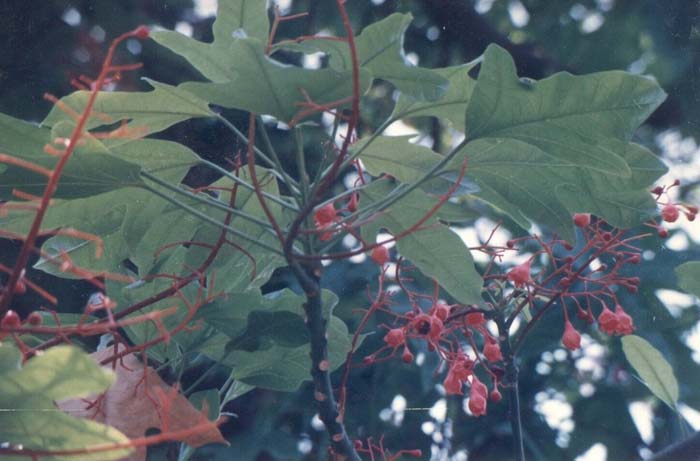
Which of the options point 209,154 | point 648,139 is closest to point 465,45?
point 648,139

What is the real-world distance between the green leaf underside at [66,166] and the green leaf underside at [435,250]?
0.24 meters

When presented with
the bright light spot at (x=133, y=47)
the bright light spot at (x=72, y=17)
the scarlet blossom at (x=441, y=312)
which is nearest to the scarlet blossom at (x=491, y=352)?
the scarlet blossom at (x=441, y=312)

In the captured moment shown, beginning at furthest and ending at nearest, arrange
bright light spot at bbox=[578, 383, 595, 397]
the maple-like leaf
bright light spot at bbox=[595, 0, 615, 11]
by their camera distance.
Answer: bright light spot at bbox=[595, 0, 615, 11], bright light spot at bbox=[578, 383, 595, 397], the maple-like leaf

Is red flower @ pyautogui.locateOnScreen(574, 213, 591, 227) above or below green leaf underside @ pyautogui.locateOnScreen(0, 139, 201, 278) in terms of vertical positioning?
below

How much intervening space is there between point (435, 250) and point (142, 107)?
1.00 feet

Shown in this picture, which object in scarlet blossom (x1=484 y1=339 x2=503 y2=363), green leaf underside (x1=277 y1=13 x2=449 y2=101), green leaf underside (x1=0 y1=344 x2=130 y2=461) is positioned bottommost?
scarlet blossom (x1=484 y1=339 x2=503 y2=363)

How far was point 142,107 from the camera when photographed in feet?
2.58

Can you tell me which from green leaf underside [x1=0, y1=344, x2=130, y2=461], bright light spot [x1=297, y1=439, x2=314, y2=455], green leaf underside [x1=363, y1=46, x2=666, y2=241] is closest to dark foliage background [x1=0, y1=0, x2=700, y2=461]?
bright light spot [x1=297, y1=439, x2=314, y2=455]

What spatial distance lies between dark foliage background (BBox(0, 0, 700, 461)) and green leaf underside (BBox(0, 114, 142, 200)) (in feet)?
2.18

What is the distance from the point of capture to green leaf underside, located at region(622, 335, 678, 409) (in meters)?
0.90

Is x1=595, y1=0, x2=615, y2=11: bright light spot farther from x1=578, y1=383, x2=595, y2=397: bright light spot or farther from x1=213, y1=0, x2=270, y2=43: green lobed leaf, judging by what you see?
x1=213, y1=0, x2=270, y2=43: green lobed leaf

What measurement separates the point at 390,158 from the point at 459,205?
0.08 meters

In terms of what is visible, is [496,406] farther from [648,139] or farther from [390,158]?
→ [390,158]

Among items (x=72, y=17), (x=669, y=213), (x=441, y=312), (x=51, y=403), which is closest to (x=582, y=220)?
(x=669, y=213)
